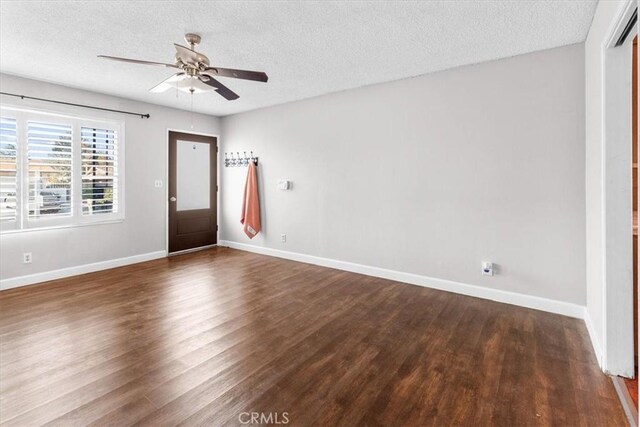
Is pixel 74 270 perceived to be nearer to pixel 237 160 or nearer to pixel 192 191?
pixel 192 191

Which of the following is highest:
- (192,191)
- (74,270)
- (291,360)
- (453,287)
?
(192,191)

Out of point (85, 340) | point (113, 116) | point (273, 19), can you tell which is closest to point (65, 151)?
point (113, 116)

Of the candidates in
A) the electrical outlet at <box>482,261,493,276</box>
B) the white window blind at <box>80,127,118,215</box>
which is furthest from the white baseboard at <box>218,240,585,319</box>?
the white window blind at <box>80,127,118,215</box>

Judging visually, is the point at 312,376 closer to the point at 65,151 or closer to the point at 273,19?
the point at 273,19

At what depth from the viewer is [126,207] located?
5090 millimetres

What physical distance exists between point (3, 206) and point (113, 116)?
187cm

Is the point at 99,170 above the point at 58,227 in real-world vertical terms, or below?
above

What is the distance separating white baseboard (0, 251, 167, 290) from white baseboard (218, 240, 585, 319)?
2.17 metres

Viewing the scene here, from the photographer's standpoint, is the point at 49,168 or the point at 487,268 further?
the point at 49,168

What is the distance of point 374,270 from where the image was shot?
14.6 feet

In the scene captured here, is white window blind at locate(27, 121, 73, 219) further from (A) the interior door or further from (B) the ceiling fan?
(B) the ceiling fan

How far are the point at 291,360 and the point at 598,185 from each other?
266 centimetres

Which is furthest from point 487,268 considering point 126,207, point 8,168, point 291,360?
point 8,168

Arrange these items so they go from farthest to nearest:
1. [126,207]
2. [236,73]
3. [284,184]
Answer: [284,184], [126,207], [236,73]
